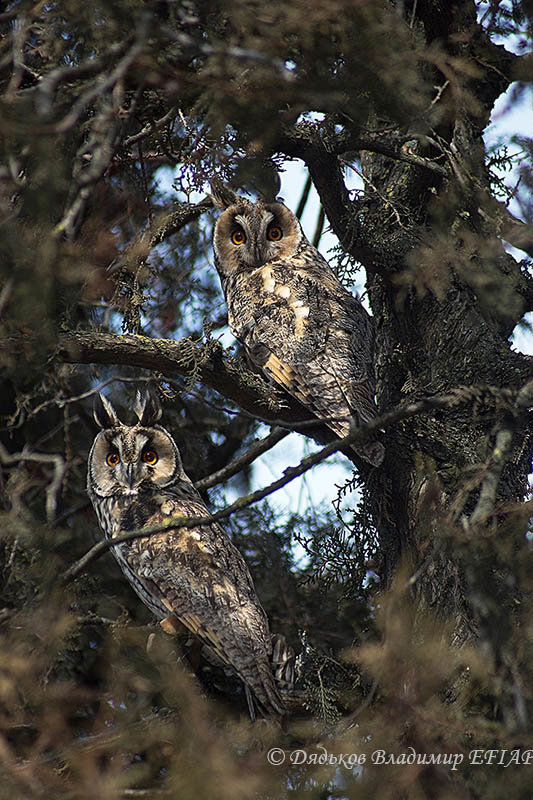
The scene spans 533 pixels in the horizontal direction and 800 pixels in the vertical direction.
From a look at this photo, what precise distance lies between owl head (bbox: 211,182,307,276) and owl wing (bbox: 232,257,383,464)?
0.16 metres

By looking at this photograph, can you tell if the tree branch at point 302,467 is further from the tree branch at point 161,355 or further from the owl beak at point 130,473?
the owl beak at point 130,473

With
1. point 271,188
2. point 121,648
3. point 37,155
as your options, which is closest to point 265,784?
point 121,648

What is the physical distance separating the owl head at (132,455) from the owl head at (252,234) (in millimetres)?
927

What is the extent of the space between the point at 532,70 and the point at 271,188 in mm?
1777

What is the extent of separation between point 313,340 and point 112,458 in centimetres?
112

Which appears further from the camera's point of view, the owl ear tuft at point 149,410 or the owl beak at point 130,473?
the owl ear tuft at point 149,410

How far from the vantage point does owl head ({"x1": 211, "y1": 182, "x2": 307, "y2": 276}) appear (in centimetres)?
429

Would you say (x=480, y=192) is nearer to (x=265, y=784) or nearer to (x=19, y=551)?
(x=265, y=784)

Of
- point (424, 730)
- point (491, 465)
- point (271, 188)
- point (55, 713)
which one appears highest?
point (271, 188)

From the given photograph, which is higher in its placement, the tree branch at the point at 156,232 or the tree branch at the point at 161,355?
the tree branch at the point at 156,232

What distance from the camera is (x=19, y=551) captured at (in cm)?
376

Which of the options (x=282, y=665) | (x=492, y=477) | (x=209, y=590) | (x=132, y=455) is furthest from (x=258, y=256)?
(x=492, y=477)

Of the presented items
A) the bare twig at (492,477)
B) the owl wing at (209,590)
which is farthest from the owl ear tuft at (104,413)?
the bare twig at (492,477)

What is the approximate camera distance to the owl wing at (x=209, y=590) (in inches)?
124
